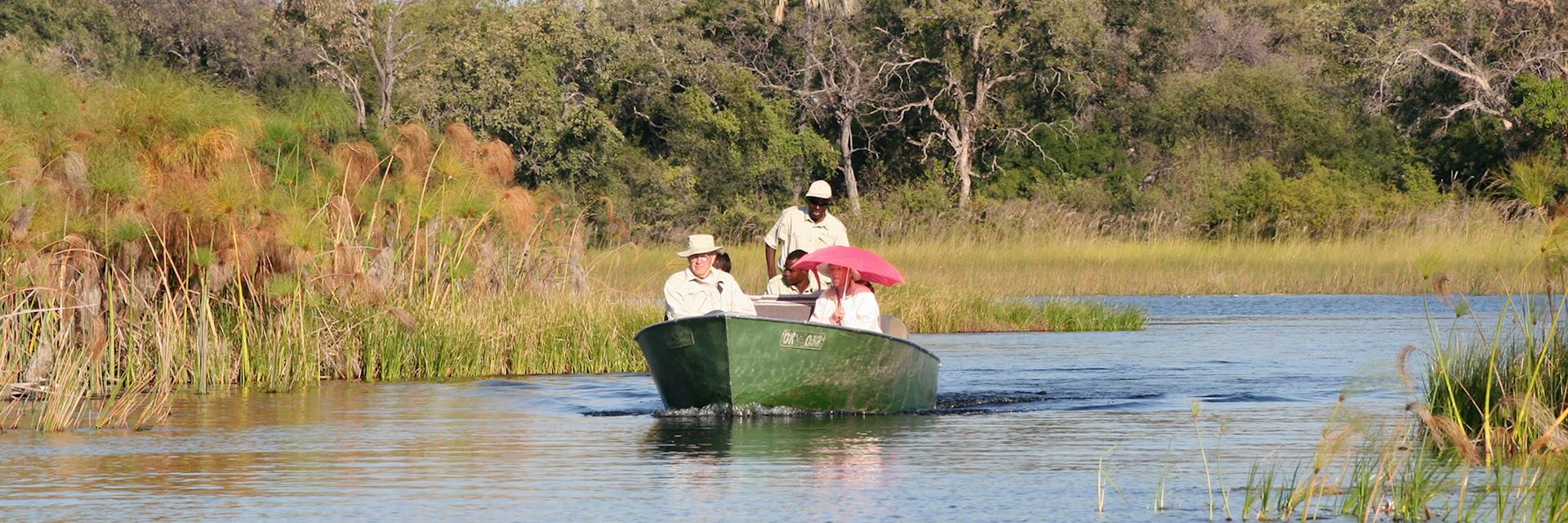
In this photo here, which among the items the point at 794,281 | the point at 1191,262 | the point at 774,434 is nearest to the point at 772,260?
the point at 794,281

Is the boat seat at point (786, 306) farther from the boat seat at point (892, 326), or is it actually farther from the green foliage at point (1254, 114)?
the green foliage at point (1254, 114)

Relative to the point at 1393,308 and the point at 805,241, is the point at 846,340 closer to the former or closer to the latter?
the point at 805,241

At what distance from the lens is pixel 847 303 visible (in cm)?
1438

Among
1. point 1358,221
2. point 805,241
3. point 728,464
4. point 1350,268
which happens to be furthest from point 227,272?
point 1358,221

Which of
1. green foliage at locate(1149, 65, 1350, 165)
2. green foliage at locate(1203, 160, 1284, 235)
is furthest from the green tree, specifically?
green foliage at locate(1203, 160, 1284, 235)

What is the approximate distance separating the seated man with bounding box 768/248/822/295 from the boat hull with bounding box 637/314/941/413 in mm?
1346

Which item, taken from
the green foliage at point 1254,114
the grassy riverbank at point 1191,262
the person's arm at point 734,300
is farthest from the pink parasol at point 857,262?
the green foliage at point 1254,114

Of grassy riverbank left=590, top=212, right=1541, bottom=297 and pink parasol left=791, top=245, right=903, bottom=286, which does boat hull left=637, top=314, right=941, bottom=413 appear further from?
grassy riverbank left=590, top=212, right=1541, bottom=297

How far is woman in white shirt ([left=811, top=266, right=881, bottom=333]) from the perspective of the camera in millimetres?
14383

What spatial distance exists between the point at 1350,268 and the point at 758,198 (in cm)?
→ 1665

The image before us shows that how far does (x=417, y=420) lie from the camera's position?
578 inches

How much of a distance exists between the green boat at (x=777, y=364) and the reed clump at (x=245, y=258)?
3336 millimetres

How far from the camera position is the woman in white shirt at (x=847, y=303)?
14.4 meters

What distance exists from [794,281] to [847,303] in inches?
63.8
